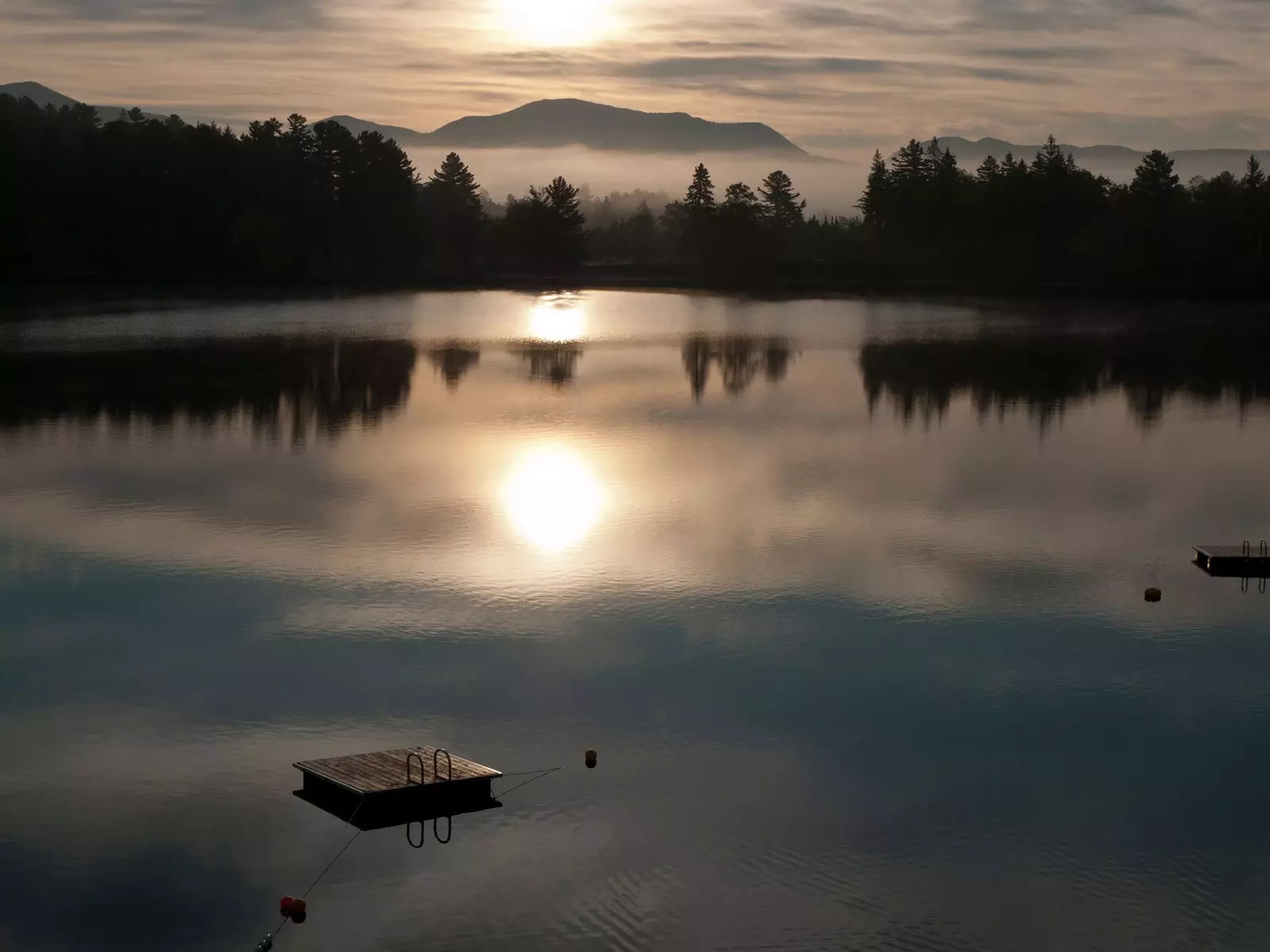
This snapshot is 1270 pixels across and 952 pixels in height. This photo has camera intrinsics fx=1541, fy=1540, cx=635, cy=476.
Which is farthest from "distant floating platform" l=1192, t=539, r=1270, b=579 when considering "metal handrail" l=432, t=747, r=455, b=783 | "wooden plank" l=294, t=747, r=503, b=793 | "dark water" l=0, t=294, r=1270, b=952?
"metal handrail" l=432, t=747, r=455, b=783

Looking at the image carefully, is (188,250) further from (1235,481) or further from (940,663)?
(940,663)

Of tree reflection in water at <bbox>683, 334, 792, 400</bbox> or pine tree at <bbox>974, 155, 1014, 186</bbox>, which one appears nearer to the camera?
tree reflection in water at <bbox>683, 334, 792, 400</bbox>

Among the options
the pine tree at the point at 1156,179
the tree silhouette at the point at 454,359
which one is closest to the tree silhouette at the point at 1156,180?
the pine tree at the point at 1156,179

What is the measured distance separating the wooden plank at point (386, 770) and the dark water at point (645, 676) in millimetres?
592

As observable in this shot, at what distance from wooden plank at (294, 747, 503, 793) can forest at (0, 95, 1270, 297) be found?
116138 millimetres

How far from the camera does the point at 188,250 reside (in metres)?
137

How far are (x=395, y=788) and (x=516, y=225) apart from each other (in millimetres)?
147701

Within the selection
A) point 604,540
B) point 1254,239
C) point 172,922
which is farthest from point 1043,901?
point 1254,239

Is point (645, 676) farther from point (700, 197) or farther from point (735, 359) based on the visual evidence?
point (700, 197)

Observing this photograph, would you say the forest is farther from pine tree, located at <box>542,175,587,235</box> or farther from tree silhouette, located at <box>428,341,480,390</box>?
tree silhouette, located at <box>428,341,480,390</box>

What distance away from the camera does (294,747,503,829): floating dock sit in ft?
68.8

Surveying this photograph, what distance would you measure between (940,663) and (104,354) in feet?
196

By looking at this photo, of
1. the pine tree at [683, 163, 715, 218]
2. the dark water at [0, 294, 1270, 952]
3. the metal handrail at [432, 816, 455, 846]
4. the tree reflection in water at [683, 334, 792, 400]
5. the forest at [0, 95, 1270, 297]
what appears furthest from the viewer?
the pine tree at [683, 163, 715, 218]

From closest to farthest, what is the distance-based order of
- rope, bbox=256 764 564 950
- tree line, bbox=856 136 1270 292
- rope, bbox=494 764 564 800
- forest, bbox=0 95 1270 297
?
rope, bbox=256 764 564 950 → rope, bbox=494 764 564 800 → forest, bbox=0 95 1270 297 → tree line, bbox=856 136 1270 292
